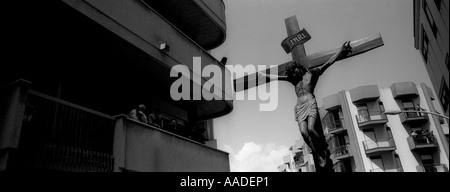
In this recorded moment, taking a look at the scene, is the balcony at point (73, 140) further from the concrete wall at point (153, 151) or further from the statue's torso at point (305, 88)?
the statue's torso at point (305, 88)

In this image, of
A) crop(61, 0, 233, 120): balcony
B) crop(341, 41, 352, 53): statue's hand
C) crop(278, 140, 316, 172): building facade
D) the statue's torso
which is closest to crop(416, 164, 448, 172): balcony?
crop(278, 140, 316, 172): building facade

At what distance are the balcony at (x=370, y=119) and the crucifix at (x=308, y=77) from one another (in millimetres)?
34827

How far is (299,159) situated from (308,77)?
200ft

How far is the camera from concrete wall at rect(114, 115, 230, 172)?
285 inches

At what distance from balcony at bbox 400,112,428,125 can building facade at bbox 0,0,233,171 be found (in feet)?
113

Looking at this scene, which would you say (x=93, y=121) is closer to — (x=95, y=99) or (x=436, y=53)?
(x=95, y=99)

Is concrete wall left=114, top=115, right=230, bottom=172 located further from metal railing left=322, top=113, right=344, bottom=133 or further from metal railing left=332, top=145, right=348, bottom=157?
metal railing left=322, top=113, right=344, bottom=133

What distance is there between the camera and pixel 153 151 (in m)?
8.16

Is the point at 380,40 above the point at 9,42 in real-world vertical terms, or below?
below

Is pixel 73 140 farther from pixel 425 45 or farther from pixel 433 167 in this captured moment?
pixel 433 167

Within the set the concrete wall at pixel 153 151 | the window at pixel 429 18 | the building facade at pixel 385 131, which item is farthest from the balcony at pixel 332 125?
the concrete wall at pixel 153 151
